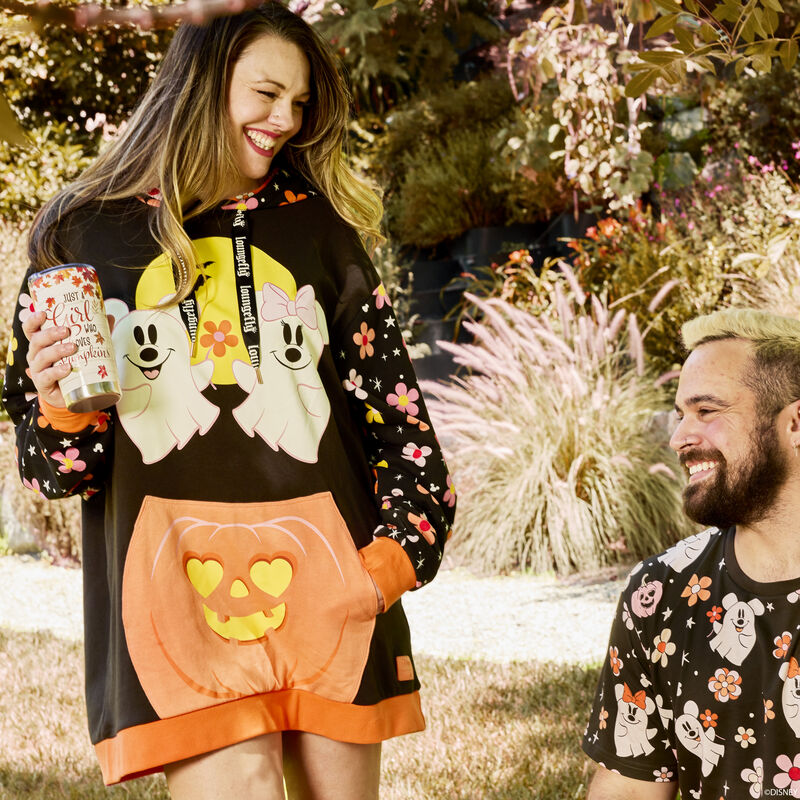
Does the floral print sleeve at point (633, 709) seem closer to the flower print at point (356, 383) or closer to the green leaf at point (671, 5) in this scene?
the flower print at point (356, 383)

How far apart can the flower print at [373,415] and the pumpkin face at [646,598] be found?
0.58m

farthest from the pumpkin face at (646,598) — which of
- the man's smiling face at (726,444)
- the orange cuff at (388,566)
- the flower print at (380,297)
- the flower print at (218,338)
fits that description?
the flower print at (218,338)

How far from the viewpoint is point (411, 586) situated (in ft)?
6.25

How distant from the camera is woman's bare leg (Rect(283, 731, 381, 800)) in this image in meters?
1.81

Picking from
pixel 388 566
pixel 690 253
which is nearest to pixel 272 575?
pixel 388 566

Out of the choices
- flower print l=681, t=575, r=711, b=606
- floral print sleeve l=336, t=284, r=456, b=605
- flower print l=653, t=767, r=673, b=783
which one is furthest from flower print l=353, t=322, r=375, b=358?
flower print l=653, t=767, r=673, b=783

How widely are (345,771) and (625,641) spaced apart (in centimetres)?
59

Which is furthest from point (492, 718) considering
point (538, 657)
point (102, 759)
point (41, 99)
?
point (41, 99)

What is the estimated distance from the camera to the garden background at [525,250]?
366cm

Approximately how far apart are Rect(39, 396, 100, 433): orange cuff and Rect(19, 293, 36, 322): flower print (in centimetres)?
13

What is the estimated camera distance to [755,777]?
1852 mm

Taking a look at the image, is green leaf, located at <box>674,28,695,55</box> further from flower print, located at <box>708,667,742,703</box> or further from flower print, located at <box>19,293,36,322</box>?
flower print, located at <box>19,293,36,322</box>

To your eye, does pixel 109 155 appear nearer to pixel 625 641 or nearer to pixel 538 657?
pixel 625 641

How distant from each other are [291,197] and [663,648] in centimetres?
105
